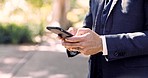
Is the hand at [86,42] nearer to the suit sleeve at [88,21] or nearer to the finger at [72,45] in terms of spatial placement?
the finger at [72,45]

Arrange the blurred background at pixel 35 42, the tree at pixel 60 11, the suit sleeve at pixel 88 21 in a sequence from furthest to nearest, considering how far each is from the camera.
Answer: the tree at pixel 60 11 → the blurred background at pixel 35 42 → the suit sleeve at pixel 88 21

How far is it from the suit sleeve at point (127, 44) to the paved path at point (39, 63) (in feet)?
13.5

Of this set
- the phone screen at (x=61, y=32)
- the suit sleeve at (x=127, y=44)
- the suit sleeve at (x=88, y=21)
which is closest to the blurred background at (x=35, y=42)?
the suit sleeve at (x=88, y=21)

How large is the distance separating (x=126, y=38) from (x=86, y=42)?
0.19m

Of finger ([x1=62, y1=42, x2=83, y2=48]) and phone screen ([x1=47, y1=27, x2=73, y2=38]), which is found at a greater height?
phone screen ([x1=47, y1=27, x2=73, y2=38])

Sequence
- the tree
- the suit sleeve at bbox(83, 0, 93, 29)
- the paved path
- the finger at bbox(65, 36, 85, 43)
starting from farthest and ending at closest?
1. the tree
2. the paved path
3. the suit sleeve at bbox(83, 0, 93, 29)
4. the finger at bbox(65, 36, 85, 43)

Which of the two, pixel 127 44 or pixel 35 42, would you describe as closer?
pixel 127 44

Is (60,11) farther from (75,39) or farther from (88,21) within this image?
(75,39)

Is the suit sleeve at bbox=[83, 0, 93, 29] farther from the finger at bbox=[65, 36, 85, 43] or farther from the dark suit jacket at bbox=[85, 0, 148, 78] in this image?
the finger at bbox=[65, 36, 85, 43]

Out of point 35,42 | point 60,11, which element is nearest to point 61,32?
point 35,42

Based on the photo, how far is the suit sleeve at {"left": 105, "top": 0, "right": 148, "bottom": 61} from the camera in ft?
6.22

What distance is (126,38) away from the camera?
74.7 inches

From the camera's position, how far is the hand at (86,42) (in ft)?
6.04

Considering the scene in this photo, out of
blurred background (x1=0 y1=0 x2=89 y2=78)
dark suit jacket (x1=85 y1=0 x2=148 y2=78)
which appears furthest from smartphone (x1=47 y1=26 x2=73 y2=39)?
blurred background (x1=0 y1=0 x2=89 y2=78)
